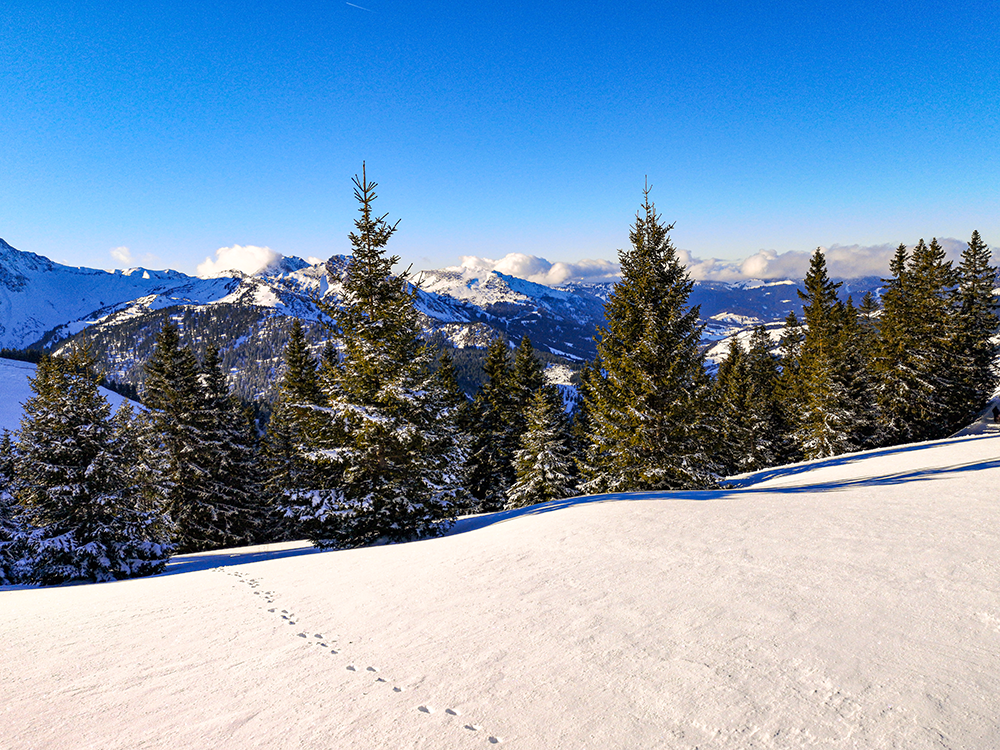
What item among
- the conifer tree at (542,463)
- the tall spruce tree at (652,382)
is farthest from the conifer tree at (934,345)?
the conifer tree at (542,463)

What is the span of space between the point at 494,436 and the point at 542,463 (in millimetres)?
6968

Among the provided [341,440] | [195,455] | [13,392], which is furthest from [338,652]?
[13,392]

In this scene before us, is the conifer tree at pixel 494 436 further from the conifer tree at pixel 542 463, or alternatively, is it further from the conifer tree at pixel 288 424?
the conifer tree at pixel 288 424

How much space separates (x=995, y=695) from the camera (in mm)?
3344

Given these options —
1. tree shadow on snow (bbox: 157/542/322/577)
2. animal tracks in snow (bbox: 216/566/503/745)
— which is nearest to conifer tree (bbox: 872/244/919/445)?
tree shadow on snow (bbox: 157/542/322/577)

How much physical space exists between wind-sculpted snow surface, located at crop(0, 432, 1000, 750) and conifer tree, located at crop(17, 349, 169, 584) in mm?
7703

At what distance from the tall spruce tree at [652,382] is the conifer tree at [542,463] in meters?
7.19

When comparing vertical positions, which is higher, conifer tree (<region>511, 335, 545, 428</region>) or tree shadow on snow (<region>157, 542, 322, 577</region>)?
conifer tree (<region>511, 335, 545, 428</region>)

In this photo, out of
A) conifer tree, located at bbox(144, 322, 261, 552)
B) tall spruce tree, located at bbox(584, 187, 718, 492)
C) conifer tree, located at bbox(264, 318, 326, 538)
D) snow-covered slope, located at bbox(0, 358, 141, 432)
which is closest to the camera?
tall spruce tree, located at bbox(584, 187, 718, 492)

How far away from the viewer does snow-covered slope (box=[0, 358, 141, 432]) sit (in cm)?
7306

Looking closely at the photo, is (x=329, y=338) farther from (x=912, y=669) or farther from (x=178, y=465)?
(x=912, y=669)

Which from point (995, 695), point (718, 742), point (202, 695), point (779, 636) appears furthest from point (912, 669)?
point (202, 695)

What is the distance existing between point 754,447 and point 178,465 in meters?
42.4

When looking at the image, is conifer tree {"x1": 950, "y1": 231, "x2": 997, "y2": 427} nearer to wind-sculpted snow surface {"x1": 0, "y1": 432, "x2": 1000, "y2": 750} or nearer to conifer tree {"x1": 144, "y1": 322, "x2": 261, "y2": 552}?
wind-sculpted snow surface {"x1": 0, "y1": 432, "x2": 1000, "y2": 750}
